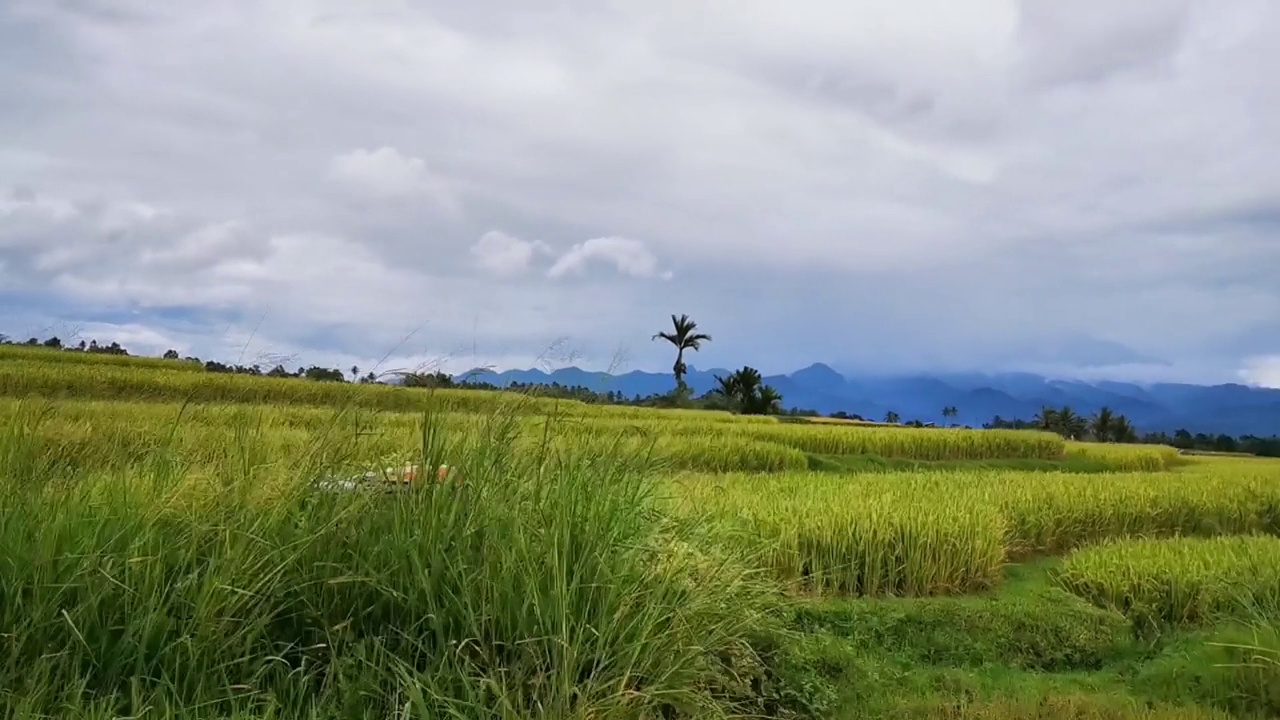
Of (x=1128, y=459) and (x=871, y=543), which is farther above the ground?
(x=1128, y=459)

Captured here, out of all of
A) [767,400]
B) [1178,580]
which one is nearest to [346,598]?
[1178,580]

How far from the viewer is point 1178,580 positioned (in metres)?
7.15

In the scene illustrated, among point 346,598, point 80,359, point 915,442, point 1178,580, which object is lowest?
point 1178,580

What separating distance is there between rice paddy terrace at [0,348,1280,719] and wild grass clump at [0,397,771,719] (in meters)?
0.01

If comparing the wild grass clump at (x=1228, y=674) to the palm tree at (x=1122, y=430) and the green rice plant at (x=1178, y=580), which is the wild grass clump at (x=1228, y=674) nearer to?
the green rice plant at (x=1178, y=580)

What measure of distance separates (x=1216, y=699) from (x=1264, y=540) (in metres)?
5.12

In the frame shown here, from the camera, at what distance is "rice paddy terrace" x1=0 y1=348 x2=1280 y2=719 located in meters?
3.40

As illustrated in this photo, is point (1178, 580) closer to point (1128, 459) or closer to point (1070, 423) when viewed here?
point (1128, 459)

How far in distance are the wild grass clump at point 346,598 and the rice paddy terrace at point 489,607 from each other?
0.05 feet

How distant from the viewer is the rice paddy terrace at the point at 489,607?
3398 mm

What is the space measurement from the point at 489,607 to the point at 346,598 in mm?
729

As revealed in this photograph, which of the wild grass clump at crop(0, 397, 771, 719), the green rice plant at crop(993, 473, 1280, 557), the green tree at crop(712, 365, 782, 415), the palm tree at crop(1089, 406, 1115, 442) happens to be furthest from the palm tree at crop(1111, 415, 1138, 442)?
the wild grass clump at crop(0, 397, 771, 719)

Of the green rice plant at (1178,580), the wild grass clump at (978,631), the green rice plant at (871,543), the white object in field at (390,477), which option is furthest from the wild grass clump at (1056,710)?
the white object in field at (390,477)

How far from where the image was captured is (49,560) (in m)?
3.47
